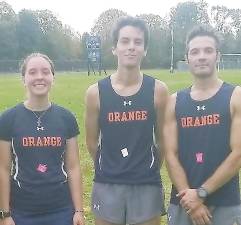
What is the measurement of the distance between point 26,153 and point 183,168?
1.24 meters

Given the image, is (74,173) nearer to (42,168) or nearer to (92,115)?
(42,168)

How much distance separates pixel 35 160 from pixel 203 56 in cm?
154

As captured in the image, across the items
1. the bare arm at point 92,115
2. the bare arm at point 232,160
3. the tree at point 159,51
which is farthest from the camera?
the tree at point 159,51

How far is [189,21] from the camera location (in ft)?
261

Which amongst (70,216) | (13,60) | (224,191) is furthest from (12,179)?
(13,60)

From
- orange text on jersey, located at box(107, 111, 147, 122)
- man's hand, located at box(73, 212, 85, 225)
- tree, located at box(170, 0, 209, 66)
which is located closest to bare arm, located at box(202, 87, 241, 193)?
orange text on jersey, located at box(107, 111, 147, 122)

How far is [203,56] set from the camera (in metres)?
4.31

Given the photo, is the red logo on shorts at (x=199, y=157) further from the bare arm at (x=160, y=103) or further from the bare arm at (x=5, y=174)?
the bare arm at (x=5, y=174)

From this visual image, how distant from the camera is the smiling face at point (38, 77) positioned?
4453 millimetres

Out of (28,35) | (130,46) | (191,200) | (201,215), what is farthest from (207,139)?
(28,35)

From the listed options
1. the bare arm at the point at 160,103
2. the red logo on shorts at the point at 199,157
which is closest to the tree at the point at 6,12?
the bare arm at the point at 160,103

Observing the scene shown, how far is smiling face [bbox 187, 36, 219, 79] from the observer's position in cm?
431

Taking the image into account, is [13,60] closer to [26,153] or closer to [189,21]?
Result: [189,21]

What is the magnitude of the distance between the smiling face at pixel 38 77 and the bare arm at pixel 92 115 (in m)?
0.36
